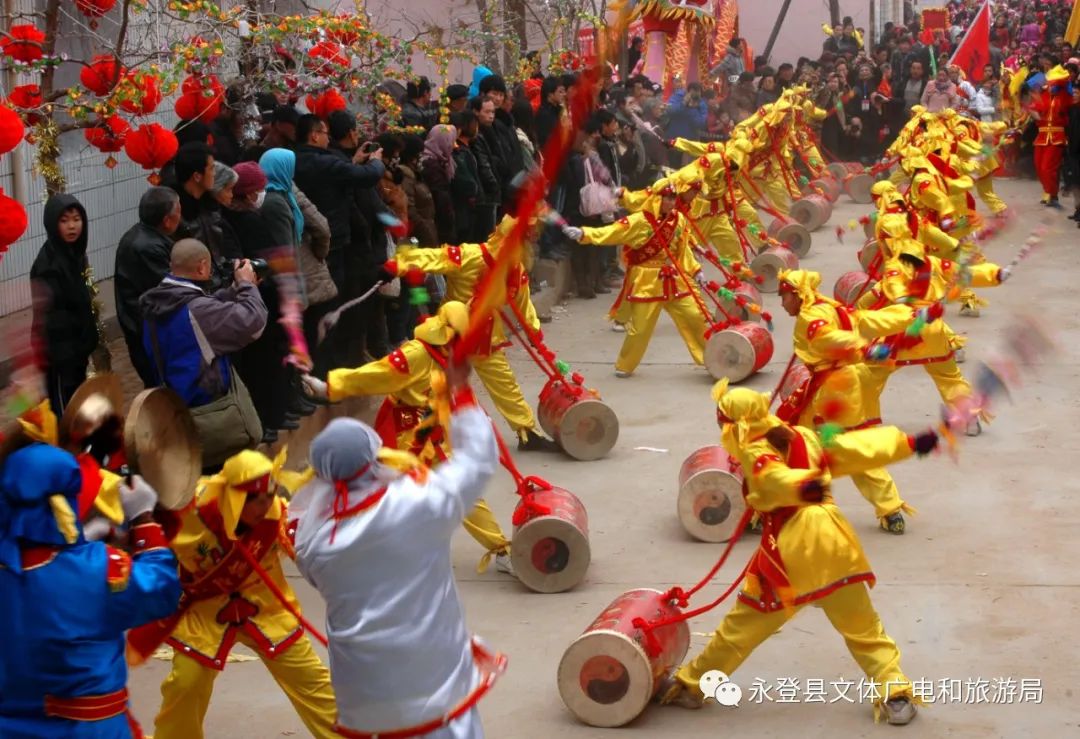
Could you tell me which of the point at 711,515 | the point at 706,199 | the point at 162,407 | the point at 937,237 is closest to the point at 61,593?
the point at 162,407

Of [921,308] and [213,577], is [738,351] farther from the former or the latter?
[213,577]

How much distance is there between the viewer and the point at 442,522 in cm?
431

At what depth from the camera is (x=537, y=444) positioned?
9.67 m

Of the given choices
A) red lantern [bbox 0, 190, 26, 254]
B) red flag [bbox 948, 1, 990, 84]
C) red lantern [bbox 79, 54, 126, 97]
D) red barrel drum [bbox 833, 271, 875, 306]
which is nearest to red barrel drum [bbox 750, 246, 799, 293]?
red barrel drum [bbox 833, 271, 875, 306]

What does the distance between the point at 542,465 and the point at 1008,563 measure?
3041 mm

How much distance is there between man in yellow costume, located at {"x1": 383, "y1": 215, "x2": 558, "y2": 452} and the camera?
351 inches

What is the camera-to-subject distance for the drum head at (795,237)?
53.1 feet

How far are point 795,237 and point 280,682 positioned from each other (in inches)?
466

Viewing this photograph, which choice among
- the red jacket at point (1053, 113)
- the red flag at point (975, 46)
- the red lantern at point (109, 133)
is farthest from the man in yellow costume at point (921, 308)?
the red flag at point (975, 46)

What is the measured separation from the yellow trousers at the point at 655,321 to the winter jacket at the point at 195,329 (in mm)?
5175

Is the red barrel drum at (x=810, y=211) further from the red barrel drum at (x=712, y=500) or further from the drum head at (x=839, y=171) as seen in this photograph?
the red barrel drum at (x=712, y=500)

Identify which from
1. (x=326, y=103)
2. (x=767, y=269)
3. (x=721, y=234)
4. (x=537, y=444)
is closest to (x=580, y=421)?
(x=537, y=444)

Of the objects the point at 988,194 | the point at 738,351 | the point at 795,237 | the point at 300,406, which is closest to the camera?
the point at 300,406

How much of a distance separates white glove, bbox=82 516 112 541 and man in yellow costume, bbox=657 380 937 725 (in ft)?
7.96
